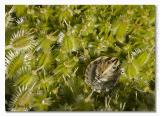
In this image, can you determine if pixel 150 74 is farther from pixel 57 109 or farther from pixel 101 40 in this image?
pixel 57 109

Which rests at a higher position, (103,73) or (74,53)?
(74,53)

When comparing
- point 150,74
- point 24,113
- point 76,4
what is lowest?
point 24,113

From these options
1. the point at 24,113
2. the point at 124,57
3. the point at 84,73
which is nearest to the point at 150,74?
the point at 124,57
